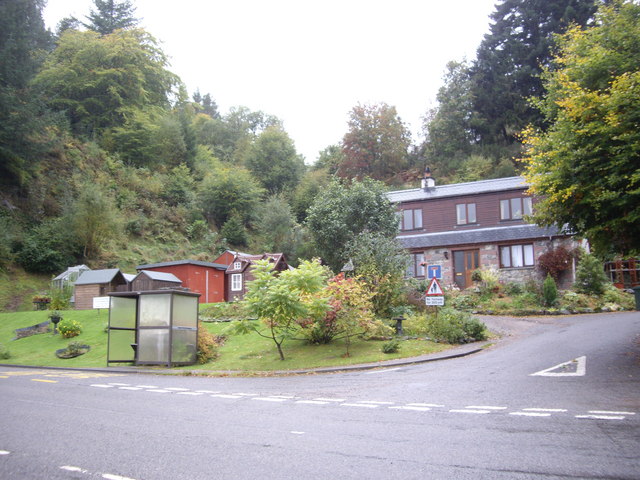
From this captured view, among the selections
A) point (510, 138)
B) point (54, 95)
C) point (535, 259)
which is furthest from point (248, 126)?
point (535, 259)

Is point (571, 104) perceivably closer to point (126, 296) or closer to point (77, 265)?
point (126, 296)

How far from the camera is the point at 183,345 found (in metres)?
17.7

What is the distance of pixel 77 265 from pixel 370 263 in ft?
79.4

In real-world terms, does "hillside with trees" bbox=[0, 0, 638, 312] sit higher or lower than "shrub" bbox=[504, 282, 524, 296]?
higher

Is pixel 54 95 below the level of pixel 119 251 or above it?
above

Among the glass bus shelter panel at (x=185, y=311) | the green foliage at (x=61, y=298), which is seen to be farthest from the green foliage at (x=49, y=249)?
the glass bus shelter panel at (x=185, y=311)

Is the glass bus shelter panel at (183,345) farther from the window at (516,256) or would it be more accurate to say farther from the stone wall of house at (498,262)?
the window at (516,256)

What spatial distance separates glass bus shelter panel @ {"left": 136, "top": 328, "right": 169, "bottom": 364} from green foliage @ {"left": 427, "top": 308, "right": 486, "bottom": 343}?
9.69m

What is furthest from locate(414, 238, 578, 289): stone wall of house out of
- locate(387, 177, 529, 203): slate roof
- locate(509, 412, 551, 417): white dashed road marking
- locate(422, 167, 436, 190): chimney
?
locate(509, 412, 551, 417): white dashed road marking

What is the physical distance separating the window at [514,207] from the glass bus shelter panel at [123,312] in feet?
81.7

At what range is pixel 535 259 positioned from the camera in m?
30.6

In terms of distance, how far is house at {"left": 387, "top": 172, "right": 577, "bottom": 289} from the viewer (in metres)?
31.1

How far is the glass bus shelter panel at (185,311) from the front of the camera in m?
17.4

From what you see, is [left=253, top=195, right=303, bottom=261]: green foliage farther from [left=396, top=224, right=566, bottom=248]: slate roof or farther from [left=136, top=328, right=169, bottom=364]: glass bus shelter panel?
[left=136, top=328, right=169, bottom=364]: glass bus shelter panel
